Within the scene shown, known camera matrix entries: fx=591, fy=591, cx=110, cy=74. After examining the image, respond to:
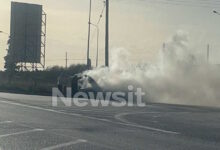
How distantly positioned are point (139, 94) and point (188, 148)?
27667mm

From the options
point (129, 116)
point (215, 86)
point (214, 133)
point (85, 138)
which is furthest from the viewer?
point (215, 86)

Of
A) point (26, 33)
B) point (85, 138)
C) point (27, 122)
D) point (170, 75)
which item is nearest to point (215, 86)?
point (170, 75)

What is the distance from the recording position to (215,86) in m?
38.6

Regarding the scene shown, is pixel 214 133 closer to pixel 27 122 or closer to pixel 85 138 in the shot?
pixel 85 138

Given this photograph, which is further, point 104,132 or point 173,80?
point 173,80

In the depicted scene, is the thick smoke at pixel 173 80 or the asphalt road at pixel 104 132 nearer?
the asphalt road at pixel 104 132

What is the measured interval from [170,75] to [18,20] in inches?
1331

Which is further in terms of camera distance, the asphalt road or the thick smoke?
the thick smoke

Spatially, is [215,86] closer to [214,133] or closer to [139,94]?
[139,94]

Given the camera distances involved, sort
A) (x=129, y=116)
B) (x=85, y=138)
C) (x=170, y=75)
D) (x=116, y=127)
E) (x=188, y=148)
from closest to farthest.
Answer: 1. (x=188, y=148)
2. (x=85, y=138)
3. (x=116, y=127)
4. (x=129, y=116)
5. (x=170, y=75)

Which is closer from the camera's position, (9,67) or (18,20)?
(18,20)

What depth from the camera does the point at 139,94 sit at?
133 ft

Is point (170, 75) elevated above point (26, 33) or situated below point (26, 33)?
below

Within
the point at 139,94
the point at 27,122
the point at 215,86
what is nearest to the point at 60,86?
the point at 139,94
